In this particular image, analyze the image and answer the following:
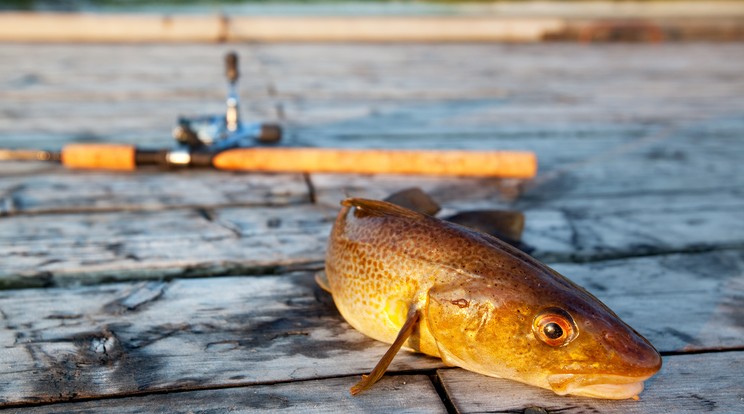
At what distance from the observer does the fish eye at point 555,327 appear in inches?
71.9

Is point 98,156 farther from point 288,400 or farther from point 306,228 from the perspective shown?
point 288,400

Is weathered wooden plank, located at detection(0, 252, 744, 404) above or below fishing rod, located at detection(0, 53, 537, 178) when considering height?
below

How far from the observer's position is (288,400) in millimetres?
1946

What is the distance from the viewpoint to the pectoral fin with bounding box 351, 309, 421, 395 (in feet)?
6.23

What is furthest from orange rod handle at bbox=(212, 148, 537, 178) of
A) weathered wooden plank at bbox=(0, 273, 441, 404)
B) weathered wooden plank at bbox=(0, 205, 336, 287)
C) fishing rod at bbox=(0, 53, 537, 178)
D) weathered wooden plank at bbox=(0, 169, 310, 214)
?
weathered wooden plank at bbox=(0, 273, 441, 404)

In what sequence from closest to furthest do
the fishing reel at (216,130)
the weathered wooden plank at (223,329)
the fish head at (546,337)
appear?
the fish head at (546,337) < the weathered wooden plank at (223,329) < the fishing reel at (216,130)

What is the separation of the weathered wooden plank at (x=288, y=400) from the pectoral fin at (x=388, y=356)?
4cm

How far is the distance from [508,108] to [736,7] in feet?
44.4

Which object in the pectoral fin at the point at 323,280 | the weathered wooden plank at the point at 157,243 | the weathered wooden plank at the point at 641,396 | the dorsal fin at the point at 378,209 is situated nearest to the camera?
the weathered wooden plank at the point at 641,396

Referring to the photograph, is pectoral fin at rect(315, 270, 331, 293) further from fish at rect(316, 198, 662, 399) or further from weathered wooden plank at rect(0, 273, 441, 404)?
fish at rect(316, 198, 662, 399)

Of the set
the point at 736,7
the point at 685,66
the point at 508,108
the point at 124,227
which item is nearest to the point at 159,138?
the point at 124,227

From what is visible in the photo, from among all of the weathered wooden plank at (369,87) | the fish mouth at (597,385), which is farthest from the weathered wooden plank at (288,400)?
the weathered wooden plank at (369,87)

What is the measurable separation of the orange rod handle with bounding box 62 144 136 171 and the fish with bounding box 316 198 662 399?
1991 millimetres

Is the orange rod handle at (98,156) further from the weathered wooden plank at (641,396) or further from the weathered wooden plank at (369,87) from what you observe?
the weathered wooden plank at (641,396)
